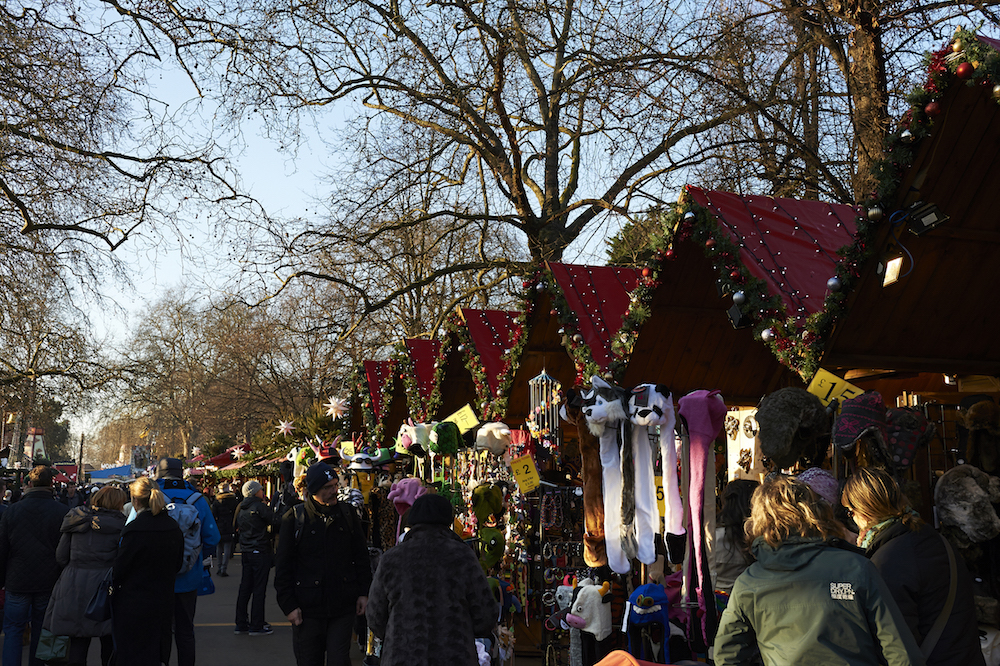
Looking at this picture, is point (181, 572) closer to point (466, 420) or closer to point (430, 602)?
point (466, 420)

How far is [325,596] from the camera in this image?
580 cm

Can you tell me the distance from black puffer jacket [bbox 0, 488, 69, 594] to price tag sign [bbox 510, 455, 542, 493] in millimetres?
3878

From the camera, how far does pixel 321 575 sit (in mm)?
5840

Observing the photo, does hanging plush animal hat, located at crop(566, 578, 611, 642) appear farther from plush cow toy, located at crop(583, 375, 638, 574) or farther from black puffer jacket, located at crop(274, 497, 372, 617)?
black puffer jacket, located at crop(274, 497, 372, 617)

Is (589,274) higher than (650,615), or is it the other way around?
(589,274)

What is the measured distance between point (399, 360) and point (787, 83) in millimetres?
7332

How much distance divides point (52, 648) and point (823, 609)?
605cm

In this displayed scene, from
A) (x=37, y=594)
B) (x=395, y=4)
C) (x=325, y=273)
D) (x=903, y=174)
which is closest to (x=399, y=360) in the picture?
(x=325, y=273)

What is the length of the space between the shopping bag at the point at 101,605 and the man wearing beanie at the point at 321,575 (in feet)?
4.81

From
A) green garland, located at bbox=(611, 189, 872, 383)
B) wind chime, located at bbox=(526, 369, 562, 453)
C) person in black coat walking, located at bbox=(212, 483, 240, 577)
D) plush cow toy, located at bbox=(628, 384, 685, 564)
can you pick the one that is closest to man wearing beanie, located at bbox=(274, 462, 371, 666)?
plush cow toy, located at bbox=(628, 384, 685, 564)

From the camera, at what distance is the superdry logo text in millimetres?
2801

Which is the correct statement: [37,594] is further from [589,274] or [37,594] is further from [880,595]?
[880,595]

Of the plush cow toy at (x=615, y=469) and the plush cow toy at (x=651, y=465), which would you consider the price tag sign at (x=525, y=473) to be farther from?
the plush cow toy at (x=651, y=465)

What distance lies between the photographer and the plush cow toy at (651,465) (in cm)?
593
